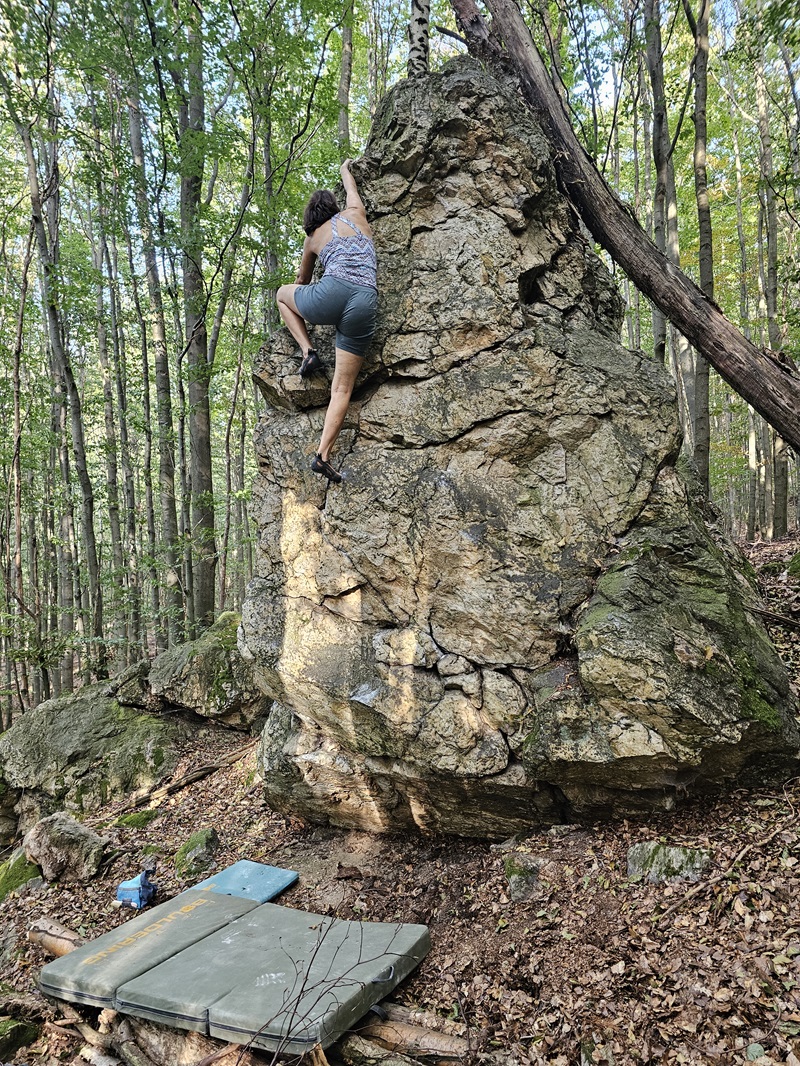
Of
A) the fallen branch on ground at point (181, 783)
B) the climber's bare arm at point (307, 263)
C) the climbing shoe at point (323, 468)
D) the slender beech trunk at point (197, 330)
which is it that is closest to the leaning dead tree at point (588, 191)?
the climber's bare arm at point (307, 263)

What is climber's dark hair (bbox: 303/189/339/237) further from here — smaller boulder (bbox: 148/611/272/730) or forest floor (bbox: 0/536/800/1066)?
smaller boulder (bbox: 148/611/272/730)

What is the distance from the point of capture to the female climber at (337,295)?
14.9ft

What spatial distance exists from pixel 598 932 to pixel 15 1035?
13.1 ft

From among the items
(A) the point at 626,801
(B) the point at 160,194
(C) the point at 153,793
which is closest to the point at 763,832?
(A) the point at 626,801

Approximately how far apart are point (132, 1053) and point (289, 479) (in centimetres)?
417

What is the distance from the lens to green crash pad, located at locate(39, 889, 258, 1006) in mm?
3689

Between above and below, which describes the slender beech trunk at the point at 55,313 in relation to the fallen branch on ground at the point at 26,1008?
above

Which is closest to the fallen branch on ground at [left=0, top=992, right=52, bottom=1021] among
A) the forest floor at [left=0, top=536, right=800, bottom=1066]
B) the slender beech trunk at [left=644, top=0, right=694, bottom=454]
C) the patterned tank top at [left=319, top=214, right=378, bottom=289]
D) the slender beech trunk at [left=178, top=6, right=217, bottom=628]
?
the forest floor at [left=0, top=536, right=800, bottom=1066]

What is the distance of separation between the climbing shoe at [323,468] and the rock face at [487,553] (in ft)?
0.53

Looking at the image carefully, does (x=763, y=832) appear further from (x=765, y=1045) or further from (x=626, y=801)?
(x=765, y=1045)

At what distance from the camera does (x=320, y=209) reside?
15.8 feet

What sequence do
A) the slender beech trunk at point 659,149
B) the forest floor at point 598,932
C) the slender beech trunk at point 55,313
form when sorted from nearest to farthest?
1. the forest floor at point 598,932
2. the slender beech trunk at point 659,149
3. the slender beech trunk at point 55,313

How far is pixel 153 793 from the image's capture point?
Answer: 684 centimetres

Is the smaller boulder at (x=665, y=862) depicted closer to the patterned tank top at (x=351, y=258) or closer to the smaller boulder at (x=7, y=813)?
the patterned tank top at (x=351, y=258)
